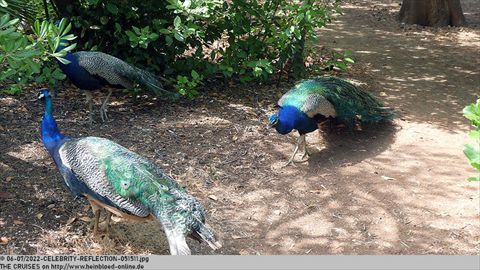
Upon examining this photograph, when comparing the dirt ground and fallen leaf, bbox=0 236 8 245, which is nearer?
fallen leaf, bbox=0 236 8 245

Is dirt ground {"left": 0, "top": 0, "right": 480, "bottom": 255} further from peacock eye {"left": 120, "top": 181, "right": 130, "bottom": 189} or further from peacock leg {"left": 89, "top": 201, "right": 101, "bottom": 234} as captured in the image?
peacock eye {"left": 120, "top": 181, "right": 130, "bottom": 189}

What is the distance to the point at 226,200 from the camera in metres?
4.50

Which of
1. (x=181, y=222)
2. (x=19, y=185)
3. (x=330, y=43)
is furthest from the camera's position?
(x=330, y=43)

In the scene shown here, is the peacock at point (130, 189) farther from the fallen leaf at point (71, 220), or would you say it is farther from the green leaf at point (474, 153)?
the green leaf at point (474, 153)

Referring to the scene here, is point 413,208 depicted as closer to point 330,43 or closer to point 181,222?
point 181,222

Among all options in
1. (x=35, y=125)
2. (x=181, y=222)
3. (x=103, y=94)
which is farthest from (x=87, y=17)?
(x=181, y=222)

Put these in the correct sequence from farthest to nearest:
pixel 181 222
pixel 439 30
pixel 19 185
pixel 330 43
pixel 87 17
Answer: pixel 439 30 < pixel 330 43 < pixel 87 17 < pixel 19 185 < pixel 181 222

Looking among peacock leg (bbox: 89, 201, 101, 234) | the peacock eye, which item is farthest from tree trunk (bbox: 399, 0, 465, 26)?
the peacock eye

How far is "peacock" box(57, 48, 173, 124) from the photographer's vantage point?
221 inches

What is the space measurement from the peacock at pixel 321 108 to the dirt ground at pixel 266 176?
228mm

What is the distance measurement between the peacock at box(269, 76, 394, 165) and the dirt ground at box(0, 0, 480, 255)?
228 millimetres

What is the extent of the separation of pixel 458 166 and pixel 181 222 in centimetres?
286

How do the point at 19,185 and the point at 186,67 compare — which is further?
the point at 186,67

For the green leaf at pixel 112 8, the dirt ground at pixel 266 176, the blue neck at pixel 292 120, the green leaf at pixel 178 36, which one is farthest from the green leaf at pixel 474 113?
the green leaf at pixel 112 8
